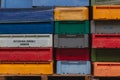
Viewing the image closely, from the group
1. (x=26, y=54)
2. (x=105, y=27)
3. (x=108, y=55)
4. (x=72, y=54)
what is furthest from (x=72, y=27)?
(x=26, y=54)

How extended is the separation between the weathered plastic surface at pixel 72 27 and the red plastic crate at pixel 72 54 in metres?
0.34

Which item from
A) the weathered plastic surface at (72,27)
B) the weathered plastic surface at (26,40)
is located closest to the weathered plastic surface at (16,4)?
the weathered plastic surface at (26,40)

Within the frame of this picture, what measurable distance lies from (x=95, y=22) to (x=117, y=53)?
71 centimetres

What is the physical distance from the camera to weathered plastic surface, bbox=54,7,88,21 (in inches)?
240

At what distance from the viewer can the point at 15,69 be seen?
6.19m

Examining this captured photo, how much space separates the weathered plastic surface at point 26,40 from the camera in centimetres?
614

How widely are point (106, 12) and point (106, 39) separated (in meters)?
0.50

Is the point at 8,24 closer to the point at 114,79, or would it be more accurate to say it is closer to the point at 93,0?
the point at 93,0

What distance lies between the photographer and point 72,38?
20.0 ft

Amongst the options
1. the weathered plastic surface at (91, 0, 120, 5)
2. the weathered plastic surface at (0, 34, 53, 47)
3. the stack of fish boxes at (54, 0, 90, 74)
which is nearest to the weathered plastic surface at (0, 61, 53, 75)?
the stack of fish boxes at (54, 0, 90, 74)

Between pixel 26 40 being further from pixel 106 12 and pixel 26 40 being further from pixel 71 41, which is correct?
pixel 106 12

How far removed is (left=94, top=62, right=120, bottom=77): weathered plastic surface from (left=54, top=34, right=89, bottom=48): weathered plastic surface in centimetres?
46

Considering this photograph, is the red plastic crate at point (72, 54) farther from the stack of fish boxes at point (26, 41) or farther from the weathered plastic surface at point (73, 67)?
the stack of fish boxes at point (26, 41)

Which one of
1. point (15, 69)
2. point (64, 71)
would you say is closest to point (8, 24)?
point (15, 69)
